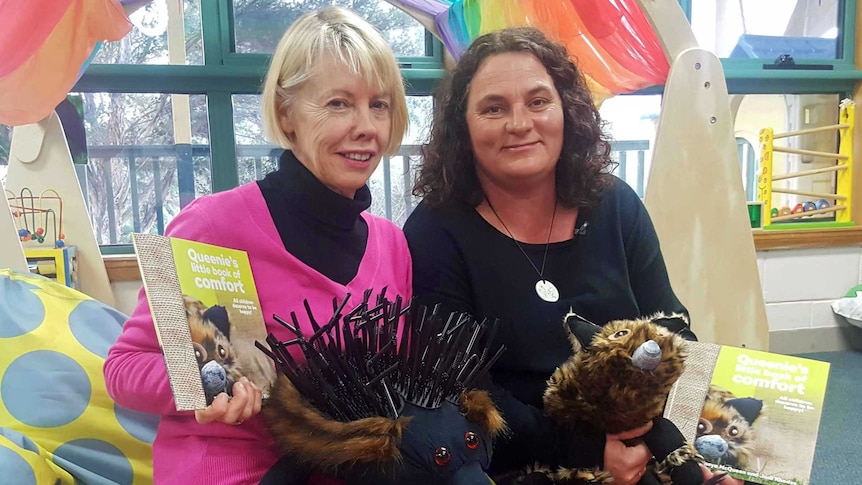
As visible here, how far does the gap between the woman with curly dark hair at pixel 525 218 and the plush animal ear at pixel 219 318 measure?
372 millimetres

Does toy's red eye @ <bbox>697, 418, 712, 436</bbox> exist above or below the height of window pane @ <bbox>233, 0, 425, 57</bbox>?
below

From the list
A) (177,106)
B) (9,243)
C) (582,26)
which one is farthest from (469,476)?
(177,106)

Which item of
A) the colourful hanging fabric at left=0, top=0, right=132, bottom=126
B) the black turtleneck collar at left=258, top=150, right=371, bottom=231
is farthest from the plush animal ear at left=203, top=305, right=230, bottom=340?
the colourful hanging fabric at left=0, top=0, right=132, bottom=126

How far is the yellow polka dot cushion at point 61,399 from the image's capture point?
0.97 metres

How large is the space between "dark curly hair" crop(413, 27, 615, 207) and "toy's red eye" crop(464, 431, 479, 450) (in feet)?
1.76

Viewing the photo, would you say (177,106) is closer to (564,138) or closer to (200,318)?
(564,138)

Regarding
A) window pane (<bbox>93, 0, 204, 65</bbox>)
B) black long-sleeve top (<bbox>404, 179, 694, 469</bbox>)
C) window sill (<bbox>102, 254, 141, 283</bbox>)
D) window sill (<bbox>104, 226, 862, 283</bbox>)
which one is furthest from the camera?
window sill (<bbox>104, 226, 862, 283</bbox>)

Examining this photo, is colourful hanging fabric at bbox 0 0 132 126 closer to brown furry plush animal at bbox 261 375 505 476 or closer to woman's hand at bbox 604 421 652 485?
brown furry plush animal at bbox 261 375 505 476

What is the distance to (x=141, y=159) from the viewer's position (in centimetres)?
201

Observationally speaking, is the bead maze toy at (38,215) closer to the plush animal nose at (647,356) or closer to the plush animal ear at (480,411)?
the plush animal ear at (480,411)

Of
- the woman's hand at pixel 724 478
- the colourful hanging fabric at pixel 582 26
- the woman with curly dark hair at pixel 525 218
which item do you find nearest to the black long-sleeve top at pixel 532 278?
the woman with curly dark hair at pixel 525 218

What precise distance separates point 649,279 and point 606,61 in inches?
44.4

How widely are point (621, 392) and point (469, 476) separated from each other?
0.25 meters

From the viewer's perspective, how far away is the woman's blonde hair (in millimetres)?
776
